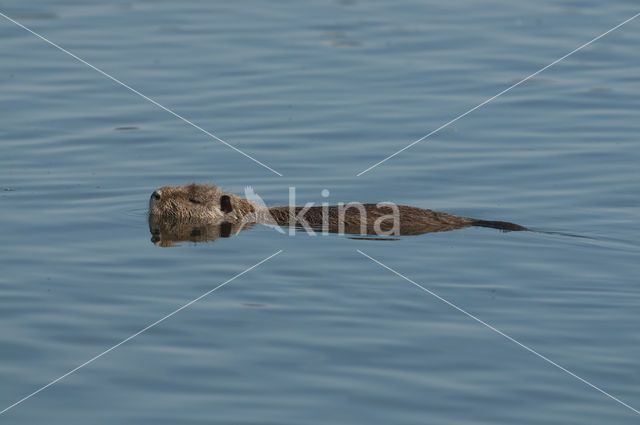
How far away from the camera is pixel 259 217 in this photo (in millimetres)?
11219

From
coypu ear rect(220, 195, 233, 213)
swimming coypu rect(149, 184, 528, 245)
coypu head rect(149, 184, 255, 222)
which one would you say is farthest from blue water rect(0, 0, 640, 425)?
coypu ear rect(220, 195, 233, 213)

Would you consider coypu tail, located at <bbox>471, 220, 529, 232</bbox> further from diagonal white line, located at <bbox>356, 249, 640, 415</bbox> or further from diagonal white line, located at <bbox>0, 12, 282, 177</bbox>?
diagonal white line, located at <bbox>0, 12, 282, 177</bbox>

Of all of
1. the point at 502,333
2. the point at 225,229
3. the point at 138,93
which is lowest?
the point at 502,333

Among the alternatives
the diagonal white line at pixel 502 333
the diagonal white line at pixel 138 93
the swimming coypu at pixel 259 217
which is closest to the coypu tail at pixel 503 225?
the swimming coypu at pixel 259 217

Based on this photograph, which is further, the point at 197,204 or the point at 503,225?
the point at 197,204

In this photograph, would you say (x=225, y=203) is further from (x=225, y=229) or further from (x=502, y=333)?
(x=502, y=333)

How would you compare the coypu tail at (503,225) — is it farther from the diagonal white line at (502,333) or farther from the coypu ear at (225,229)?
the coypu ear at (225,229)

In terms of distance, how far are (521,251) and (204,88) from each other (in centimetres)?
686

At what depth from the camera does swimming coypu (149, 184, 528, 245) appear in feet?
34.3

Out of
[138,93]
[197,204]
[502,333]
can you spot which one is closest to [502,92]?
[138,93]

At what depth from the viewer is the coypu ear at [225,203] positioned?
1109 cm

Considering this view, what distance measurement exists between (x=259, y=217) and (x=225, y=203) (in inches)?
15.3

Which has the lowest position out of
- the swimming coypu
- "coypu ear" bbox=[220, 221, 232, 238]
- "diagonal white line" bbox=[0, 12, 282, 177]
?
"coypu ear" bbox=[220, 221, 232, 238]

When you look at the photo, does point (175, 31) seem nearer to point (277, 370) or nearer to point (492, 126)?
point (492, 126)
